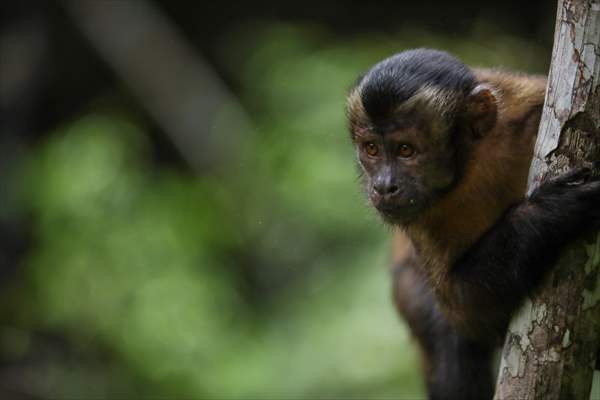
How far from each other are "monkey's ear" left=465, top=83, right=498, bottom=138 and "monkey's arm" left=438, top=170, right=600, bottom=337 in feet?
1.86

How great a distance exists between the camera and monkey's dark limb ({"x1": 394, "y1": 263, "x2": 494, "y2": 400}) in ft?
16.4

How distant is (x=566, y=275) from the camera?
337 cm

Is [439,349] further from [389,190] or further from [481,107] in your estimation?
[481,107]

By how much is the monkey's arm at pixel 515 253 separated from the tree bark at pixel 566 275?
0.07 m

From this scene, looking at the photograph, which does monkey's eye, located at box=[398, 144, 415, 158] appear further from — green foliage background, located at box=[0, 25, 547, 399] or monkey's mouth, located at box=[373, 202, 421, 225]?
green foliage background, located at box=[0, 25, 547, 399]

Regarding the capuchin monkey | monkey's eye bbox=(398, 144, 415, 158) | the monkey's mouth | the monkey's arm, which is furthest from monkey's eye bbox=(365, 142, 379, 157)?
the monkey's arm

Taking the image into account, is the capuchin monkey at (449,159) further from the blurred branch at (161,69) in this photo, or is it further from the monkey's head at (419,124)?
the blurred branch at (161,69)

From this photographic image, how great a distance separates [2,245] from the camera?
9.48m

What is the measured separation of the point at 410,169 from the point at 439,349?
1.41 m

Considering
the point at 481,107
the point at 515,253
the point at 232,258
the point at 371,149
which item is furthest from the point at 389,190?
the point at 232,258

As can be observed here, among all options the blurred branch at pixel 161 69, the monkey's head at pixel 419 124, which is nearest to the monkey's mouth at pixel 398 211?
the monkey's head at pixel 419 124

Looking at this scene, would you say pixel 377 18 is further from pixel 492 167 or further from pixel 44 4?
pixel 492 167

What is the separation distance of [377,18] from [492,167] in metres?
6.07

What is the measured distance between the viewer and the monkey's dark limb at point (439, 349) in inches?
197
